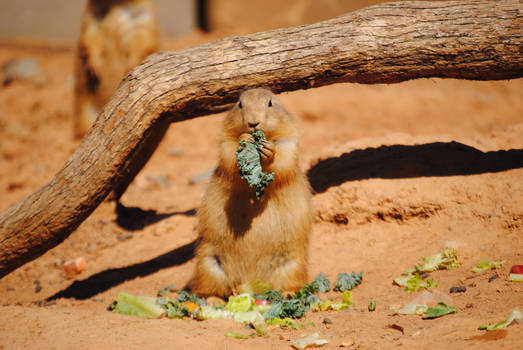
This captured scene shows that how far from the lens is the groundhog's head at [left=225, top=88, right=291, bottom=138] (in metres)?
4.30

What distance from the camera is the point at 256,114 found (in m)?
4.29

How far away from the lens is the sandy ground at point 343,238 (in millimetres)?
3480

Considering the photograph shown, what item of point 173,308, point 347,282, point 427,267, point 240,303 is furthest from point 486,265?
point 173,308

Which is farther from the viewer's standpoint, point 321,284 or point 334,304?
point 321,284

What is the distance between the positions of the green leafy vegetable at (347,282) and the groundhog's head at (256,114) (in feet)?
4.68

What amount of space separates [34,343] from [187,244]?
2.59 metres

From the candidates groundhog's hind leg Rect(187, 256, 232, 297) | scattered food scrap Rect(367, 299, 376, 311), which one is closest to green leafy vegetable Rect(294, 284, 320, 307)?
scattered food scrap Rect(367, 299, 376, 311)

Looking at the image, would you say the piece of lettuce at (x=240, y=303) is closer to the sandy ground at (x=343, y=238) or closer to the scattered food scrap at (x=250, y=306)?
the scattered food scrap at (x=250, y=306)

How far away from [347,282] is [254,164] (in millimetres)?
1339

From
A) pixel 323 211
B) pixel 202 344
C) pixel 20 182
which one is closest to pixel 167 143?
pixel 20 182

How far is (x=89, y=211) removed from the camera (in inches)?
180

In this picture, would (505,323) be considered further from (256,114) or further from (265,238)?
(256,114)

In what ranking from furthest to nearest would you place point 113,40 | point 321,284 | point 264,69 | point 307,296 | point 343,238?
point 113,40, point 343,238, point 321,284, point 264,69, point 307,296

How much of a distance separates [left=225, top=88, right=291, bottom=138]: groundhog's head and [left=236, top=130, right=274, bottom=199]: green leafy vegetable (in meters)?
0.10
